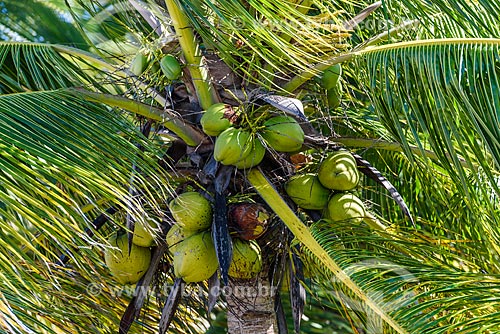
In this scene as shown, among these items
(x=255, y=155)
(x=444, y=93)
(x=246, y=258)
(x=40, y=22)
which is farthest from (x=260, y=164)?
(x=40, y=22)

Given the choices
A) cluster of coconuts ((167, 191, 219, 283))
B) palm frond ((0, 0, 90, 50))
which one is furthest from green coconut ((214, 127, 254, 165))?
palm frond ((0, 0, 90, 50))

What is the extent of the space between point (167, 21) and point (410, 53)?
2.67ft

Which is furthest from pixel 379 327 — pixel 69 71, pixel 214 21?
pixel 69 71

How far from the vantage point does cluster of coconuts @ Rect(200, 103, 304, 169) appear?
216cm

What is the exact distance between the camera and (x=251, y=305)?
2.42 meters

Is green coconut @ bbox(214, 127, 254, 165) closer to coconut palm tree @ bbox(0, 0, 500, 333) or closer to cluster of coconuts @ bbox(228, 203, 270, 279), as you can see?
coconut palm tree @ bbox(0, 0, 500, 333)

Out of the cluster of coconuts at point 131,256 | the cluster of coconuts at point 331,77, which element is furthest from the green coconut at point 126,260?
the cluster of coconuts at point 331,77

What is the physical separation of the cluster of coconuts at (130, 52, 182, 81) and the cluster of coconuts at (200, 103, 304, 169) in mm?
181

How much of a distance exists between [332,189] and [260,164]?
23 centimetres

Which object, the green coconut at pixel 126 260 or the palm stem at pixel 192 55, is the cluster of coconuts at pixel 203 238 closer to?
the green coconut at pixel 126 260

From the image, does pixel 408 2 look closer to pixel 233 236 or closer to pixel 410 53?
pixel 410 53

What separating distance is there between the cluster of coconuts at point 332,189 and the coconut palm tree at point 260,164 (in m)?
0.04

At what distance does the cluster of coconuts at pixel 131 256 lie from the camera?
2318 mm

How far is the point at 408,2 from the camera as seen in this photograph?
215cm
